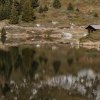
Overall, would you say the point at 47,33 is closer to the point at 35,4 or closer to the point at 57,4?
the point at 35,4

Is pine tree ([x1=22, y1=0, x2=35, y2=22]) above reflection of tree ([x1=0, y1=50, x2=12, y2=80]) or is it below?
below

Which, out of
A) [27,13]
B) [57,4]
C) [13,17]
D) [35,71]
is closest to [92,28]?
[27,13]

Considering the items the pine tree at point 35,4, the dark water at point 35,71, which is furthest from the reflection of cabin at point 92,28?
the dark water at point 35,71

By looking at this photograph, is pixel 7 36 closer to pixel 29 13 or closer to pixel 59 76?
pixel 29 13

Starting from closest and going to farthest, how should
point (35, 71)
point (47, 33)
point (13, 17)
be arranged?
point (35, 71), point (47, 33), point (13, 17)

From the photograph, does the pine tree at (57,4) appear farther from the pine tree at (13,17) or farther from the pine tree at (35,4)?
the pine tree at (13,17)

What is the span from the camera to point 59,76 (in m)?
53.3

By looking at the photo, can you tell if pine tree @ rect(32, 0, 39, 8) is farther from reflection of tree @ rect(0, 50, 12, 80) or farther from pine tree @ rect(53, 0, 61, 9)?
reflection of tree @ rect(0, 50, 12, 80)

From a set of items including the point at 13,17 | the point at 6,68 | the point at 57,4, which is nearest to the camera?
the point at 6,68

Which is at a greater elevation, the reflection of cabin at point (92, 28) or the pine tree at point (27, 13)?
the pine tree at point (27, 13)

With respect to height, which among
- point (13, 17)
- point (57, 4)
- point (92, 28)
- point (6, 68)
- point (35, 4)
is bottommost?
point (92, 28)

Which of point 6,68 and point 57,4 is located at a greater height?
point 6,68

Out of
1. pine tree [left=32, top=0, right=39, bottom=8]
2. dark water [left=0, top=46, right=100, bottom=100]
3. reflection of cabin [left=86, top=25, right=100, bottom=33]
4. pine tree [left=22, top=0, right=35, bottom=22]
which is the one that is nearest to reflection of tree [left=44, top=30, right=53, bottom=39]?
Answer: pine tree [left=22, top=0, right=35, bottom=22]

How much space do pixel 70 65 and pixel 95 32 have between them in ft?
220
